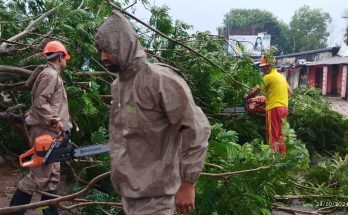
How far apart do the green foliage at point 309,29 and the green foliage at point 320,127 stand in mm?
63481

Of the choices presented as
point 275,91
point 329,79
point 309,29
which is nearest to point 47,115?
point 275,91

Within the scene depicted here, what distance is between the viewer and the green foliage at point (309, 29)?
69438 millimetres

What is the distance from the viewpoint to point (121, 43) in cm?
237

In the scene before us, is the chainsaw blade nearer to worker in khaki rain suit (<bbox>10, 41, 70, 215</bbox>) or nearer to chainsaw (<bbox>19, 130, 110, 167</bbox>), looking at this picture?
chainsaw (<bbox>19, 130, 110, 167</bbox>)

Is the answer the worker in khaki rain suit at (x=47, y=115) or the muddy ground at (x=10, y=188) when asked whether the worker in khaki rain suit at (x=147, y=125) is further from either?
the muddy ground at (x=10, y=188)

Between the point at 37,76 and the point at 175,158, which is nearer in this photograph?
the point at 175,158

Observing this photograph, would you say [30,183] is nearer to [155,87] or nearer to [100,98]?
[100,98]

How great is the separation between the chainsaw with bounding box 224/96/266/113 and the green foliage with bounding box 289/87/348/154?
0.77 m

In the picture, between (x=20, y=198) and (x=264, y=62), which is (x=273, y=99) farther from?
(x=20, y=198)

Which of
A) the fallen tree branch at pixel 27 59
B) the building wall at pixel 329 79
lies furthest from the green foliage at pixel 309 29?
the fallen tree branch at pixel 27 59

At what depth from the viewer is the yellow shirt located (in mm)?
6660

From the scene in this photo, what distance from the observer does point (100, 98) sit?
4.93 metres

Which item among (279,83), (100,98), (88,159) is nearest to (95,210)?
(88,159)

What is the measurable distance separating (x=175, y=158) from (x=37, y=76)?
7.44 feet
